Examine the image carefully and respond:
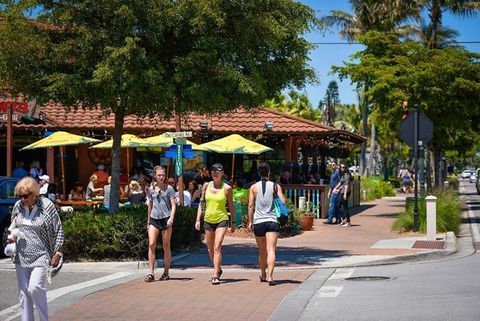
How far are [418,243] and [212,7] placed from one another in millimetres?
7350

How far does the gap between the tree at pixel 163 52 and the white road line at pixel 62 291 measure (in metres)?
2.98

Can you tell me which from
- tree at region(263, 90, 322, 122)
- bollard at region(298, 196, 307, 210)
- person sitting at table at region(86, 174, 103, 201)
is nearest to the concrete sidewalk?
bollard at region(298, 196, 307, 210)

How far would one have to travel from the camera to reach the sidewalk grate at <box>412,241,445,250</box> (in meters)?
16.0

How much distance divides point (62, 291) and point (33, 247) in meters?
3.74

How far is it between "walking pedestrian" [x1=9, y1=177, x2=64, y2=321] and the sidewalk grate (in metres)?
10.4

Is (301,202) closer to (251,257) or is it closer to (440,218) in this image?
(440,218)

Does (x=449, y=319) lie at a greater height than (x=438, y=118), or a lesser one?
lesser

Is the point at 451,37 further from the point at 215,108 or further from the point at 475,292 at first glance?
the point at 475,292

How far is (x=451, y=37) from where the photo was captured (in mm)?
41656

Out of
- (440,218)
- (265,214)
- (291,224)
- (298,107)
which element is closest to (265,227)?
(265,214)

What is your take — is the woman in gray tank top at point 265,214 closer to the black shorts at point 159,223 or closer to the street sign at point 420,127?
the black shorts at point 159,223

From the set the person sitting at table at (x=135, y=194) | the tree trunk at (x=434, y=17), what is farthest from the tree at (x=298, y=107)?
the person sitting at table at (x=135, y=194)

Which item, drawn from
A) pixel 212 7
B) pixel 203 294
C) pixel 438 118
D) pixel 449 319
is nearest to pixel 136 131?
pixel 438 118

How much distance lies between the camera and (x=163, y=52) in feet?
44.5
